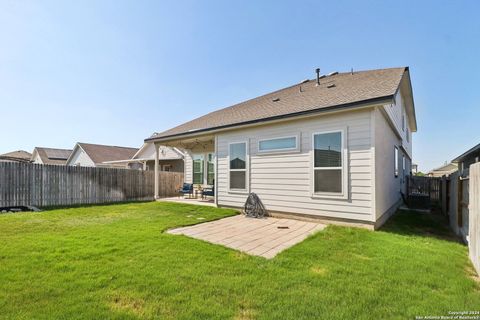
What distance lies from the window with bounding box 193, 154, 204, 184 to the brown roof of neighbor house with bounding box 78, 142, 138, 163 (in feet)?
54.0

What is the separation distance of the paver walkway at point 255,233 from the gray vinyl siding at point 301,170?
0.59 m

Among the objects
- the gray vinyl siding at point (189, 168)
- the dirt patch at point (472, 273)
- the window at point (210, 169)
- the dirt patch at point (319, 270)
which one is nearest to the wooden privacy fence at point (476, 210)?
the dirt patch at point (472, 273)

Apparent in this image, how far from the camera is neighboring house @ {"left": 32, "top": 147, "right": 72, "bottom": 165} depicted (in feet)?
95.9

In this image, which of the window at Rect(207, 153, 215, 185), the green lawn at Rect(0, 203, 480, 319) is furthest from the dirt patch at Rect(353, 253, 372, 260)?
the window at Rect(207, 153, 215, 185)

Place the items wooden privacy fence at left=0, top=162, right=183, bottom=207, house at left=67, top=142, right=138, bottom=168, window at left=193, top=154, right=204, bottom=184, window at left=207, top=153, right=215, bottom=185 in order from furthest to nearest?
house at left=67, top=142, right=138, bottom=168 → window at left=193, top=154, right=204, bottom=184 → window at left=207, top=153, right=215, bottom=185 → wooden privacy fence at left=0, top=162, right=183, bottom=207

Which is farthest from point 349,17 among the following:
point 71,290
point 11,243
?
point 11,243

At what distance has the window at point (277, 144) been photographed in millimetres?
6488

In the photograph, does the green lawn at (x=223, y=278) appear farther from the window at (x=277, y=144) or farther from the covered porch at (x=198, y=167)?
the covered porch at (x=198, y=167)

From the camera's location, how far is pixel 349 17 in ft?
26.0

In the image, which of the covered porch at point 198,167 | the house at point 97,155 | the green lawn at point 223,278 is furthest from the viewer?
the house at point 97,155

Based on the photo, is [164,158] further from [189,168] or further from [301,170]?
[301,170]

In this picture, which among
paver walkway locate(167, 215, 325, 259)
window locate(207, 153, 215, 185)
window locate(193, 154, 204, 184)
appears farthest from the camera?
window locate(193, 154, 204, 184)

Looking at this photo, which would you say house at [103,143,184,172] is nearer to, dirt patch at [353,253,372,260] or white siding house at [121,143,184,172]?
white siding house at [121,143,184,172]

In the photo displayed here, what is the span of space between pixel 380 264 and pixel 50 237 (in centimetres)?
585
